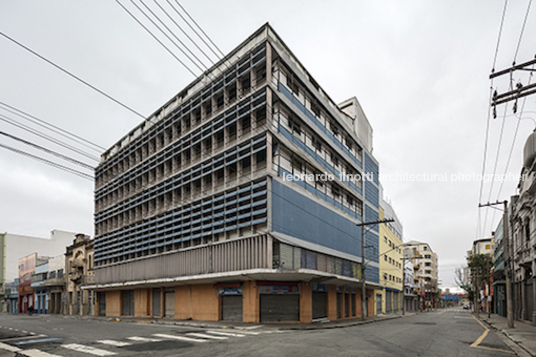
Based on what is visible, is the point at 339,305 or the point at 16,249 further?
the point at 16,249

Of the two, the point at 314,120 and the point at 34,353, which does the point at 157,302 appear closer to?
the point at 314,120

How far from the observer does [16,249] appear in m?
80.6

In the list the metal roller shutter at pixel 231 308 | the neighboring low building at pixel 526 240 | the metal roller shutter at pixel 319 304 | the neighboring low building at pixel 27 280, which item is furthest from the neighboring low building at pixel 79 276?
the neighboring low building at pixel 526 240

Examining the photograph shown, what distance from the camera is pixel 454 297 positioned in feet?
507

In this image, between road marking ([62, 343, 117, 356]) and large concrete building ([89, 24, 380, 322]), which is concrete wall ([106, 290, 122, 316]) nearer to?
large concrete building ([89, 24, 380, 322])

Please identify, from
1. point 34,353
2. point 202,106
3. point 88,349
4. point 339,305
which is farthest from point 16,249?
point 88,349

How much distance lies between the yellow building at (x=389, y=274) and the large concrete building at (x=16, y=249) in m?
67.2

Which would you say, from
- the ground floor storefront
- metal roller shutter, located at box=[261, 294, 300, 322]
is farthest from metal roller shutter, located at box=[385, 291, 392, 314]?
metal roller shutter, located at box=[261, 294, 300, 322]

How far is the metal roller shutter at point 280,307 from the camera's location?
26.3m

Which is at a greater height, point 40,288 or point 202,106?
point 202,106

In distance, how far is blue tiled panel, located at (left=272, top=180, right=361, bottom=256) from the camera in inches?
1017

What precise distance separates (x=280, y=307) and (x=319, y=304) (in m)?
5.60

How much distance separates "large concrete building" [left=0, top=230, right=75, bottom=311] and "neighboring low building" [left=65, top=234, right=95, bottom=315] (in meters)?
30.7

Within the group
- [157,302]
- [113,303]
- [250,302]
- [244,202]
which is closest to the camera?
[250,302]
